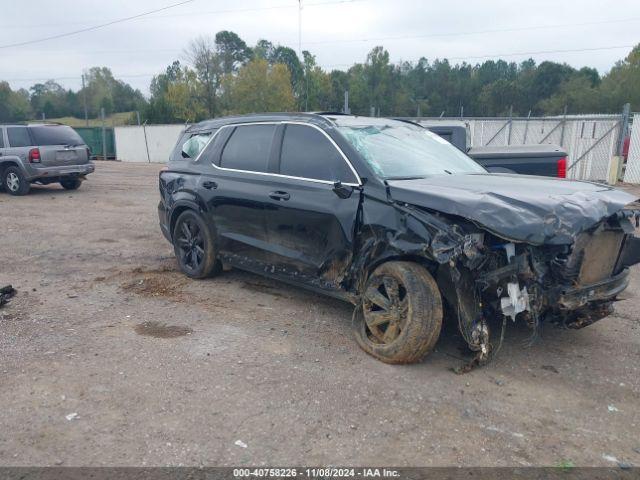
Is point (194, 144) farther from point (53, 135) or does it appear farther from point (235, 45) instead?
point (235, 45)

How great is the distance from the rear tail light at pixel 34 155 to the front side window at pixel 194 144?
8.44 m

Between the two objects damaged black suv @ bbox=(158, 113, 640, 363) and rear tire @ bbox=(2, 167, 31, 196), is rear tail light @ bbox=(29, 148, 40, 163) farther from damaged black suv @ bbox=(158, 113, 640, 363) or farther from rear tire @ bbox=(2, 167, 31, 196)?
damaged black suv @ bbox=(158, 113, 640, 363)

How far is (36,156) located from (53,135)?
0.77m

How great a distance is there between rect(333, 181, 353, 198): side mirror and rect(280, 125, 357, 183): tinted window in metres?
0.07

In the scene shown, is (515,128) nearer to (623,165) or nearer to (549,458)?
(623,165)

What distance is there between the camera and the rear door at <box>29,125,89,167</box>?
13.4 m

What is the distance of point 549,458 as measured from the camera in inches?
119

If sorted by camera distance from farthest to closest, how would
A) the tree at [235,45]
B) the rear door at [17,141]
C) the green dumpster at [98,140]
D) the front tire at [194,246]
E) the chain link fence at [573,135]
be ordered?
the tree at [235,45] → the green dumpster at [98,140] → the chain link fence at [573,135] → the rear door at [17,141] → the front tire at [194,246]

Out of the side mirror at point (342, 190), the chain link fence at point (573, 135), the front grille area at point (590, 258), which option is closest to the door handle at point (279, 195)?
the side mirror at point (342, 190)

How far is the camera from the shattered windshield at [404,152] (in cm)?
466

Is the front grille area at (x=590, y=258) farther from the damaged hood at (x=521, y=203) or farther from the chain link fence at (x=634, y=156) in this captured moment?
the chain link fence at (x=634, y=156)

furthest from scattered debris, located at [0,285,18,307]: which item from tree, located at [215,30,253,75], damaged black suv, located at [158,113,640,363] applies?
tree, located at [215,30,253,75]

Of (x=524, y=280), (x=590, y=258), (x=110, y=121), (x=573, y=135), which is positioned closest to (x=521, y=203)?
(x=524, y=280)

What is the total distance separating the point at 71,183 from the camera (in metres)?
14.9
